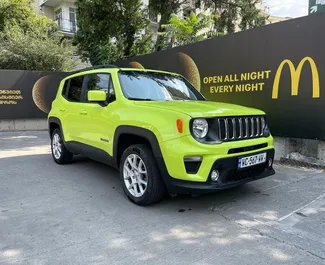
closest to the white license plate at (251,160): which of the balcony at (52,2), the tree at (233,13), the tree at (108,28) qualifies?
the tree at (108,28)

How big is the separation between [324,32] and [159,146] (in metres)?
3.86

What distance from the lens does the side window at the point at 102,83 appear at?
15.0 feet

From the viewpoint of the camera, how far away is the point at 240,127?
3779 millimetres

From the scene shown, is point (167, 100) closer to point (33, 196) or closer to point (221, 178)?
point (221, 178)

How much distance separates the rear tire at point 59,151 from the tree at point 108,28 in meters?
7.28

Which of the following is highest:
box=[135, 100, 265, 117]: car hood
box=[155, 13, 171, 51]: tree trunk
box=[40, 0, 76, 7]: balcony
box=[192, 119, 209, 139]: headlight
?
box=[40, 0, 76, 7]: balcony

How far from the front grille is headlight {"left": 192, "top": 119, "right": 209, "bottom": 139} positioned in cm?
17

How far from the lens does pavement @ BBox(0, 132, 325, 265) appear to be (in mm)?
2729

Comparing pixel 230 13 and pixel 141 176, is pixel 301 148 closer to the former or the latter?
pixel 141 176

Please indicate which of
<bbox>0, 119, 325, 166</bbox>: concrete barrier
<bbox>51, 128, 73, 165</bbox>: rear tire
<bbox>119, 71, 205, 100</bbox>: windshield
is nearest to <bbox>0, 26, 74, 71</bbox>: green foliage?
<bbox>51, 128, 73, 165</bbox>: rear tire

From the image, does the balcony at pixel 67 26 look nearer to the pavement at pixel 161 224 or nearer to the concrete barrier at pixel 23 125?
the concrete barrier at pixel 23 125

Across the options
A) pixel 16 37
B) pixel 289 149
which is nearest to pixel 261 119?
pixel 289 149

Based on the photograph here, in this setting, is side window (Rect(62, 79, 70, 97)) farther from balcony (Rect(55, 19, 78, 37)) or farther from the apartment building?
balcony (Rect(55, 19, 78, 37))

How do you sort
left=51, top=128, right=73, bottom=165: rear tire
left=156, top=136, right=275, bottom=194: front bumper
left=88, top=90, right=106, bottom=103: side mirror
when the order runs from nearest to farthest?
1. left=156, top=136, right=275, bottom=194: front bumper
2. left=88, top=90, right=106, bottom=103: side mirror
3. left=51, top=128, right=73, bottom=165: rear tire
